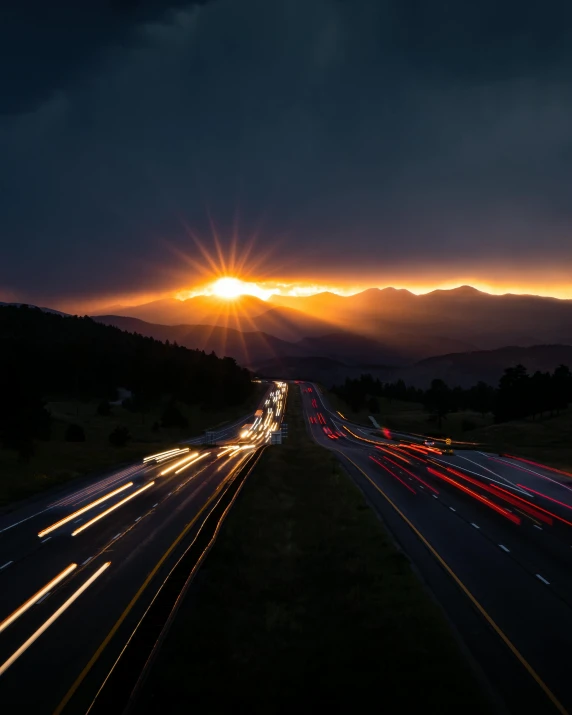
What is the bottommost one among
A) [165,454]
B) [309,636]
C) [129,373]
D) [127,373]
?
[309,636]

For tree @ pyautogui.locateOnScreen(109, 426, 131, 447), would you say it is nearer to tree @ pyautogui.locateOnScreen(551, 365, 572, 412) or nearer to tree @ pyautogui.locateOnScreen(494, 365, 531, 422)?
tree @ pyautogui.locateOnScreen(494, 365, 531, 422)

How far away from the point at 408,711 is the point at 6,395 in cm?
5353

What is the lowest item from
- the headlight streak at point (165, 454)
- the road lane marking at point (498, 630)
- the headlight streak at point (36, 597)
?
the road lane marking at point (498, 630)

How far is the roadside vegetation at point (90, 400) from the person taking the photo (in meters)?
49.6

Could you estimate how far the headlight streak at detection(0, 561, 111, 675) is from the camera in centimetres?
1389

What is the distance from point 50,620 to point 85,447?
51498mm

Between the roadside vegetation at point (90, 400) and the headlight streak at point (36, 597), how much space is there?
16.2 m

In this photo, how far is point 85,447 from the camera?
64.9 metres

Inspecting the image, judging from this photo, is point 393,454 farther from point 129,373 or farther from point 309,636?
point 129,373

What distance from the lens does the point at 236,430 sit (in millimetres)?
113750

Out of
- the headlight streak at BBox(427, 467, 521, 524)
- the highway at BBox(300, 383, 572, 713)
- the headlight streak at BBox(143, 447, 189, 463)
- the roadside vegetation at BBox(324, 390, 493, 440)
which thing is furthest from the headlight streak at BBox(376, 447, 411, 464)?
the roadside vegetation at BBox(324, 390, 493, 440)

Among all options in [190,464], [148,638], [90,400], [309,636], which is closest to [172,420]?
[90,400]

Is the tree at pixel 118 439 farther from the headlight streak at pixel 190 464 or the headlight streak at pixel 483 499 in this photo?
the headlight streak at pixel 483 499

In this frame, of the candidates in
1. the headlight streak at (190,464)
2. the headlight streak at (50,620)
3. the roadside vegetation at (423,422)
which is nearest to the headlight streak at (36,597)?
the headlight streak at (50,620)
